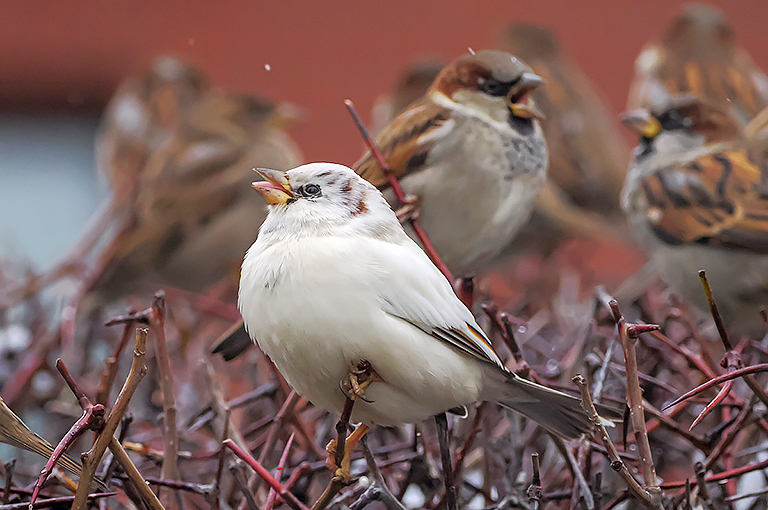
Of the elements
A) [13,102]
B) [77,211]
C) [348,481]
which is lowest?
[77,211]

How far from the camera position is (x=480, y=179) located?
130cm

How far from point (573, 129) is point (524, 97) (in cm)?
202

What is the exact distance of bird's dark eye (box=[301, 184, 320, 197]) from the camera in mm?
862

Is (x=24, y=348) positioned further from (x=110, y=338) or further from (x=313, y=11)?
(x=313, y=11)

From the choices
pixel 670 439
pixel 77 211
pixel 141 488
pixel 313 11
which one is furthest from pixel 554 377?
pixel 77 211

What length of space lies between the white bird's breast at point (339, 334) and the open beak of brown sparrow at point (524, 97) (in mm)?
516

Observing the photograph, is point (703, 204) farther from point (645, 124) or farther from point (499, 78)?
point (499, 78)

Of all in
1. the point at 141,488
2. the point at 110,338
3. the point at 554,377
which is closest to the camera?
the point at 141,488

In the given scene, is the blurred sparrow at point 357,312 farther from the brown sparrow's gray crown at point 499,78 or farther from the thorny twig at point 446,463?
the brown sparrow's gray crown at point 499,78

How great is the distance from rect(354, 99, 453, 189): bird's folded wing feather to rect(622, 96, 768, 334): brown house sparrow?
54cm

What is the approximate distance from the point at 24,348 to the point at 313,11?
2.96 metres

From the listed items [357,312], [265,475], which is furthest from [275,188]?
[265,475]

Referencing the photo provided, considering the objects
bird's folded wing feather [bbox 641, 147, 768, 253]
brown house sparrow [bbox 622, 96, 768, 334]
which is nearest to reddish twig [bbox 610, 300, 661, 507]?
brown house sparrow [bbox 622, 96, 768, 334]

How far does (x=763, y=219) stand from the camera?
1.54 m
